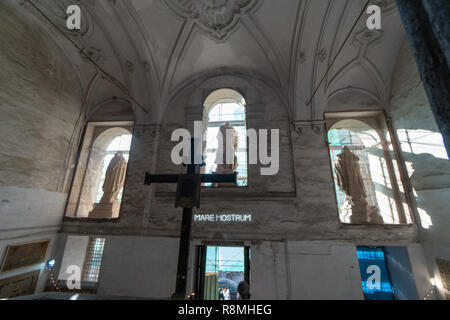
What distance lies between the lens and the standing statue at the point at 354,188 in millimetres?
5629

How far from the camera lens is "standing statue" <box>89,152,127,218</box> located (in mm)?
6535

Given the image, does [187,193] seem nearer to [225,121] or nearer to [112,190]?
[112,190]

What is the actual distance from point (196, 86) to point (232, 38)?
2.08 meters

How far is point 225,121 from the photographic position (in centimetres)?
812

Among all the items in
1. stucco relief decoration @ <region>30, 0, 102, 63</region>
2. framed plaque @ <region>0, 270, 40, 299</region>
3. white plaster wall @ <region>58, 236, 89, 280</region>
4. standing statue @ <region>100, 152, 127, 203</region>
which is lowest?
framed plaque @ <region>0, 270, 40, 299</region>

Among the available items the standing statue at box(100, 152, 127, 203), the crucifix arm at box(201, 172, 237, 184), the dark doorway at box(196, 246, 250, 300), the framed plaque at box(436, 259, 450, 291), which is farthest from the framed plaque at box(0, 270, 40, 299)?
the framed plaque at box(436, 259, 450, 291)

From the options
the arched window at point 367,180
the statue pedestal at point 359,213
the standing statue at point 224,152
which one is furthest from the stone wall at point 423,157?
the standing statue at point 224,152

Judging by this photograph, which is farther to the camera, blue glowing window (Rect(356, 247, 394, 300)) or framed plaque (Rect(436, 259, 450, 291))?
blue glowing window (Rect(356, 247, 394, 300))

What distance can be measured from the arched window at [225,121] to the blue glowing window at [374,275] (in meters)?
4.58

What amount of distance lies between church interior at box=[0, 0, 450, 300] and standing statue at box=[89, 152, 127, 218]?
6cm

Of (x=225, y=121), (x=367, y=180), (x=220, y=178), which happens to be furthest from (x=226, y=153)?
(x=367, y=180)

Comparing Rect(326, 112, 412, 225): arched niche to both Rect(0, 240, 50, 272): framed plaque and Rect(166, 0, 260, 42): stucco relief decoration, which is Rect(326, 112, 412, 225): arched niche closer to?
Rect(166, 0, 260, 42): stucco relief decoration
